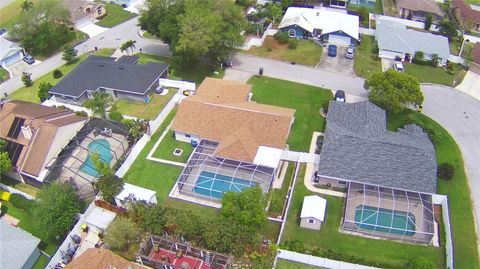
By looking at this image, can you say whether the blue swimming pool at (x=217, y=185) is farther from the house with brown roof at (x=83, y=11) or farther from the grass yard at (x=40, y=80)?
the house with brown roof at (x=83, y=11)

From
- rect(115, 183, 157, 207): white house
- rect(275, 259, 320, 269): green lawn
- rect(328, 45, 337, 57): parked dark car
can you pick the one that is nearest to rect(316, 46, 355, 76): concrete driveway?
rect(328, 45, 337, 57): parked dark car

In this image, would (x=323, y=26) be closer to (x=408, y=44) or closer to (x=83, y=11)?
(x=408, y=44)

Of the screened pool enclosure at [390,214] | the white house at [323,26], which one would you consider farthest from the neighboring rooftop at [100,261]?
the white house at [323,26]

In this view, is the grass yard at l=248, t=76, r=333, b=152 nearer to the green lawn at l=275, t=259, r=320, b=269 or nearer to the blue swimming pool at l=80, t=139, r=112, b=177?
the green lawn at l=275, t=259, r=320, b=269

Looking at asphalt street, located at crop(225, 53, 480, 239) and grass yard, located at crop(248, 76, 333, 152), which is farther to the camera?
grass yard, located at crop(248, 76, 333, 152)

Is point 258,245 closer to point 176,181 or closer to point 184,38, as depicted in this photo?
point 176,181

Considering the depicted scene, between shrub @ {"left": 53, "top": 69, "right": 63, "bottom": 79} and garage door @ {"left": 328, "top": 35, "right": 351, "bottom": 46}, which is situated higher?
garage door @ {"left": 328, "top": 35, "right": 351, "bottom": 46}

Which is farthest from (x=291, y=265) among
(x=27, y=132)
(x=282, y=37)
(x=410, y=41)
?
(x=410, y=41)
